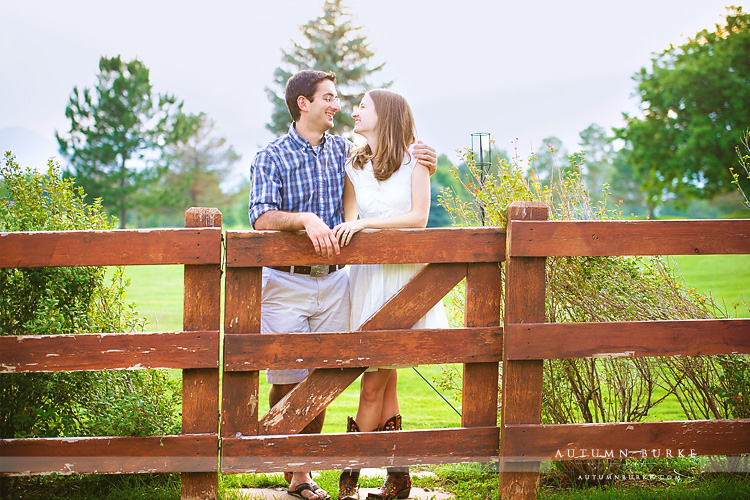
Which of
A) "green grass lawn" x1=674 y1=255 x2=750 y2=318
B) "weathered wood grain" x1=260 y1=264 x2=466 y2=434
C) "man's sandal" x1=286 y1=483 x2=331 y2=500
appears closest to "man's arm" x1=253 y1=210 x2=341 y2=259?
"weathered wood grain" x1=260 y1=264 x2=466 y2=434

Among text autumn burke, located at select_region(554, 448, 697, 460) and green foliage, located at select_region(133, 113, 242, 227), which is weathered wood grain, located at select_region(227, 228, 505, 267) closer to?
text autumn burke, located at select_region(554, 448, 697, 460)

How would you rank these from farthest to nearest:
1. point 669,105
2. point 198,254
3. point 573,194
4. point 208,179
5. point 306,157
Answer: point 208,179 < point 669,105 < point 573,194 < point 306,157 < point 198,254

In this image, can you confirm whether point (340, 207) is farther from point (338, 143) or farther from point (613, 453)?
point (613, 453)

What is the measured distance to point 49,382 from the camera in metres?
3.38

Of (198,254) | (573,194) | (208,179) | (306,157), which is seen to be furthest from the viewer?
(208,179)

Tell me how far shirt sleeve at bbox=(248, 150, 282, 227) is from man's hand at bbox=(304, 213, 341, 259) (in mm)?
406

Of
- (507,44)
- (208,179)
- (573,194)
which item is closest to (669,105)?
(507,44)

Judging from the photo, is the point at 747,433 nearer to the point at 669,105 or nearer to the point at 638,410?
the point at 638,410

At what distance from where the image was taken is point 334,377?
3.21m

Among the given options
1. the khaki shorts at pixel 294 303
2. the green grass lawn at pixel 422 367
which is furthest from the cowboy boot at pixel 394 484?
the green grass lawn at pixel 422 367

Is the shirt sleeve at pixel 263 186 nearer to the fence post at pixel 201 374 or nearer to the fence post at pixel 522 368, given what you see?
the fence post at pixel 201 374

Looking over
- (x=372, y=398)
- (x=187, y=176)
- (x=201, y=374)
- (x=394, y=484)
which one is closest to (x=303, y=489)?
(x=394, y=484)

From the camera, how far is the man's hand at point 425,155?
341 centimetres

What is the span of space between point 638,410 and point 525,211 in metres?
1.77
